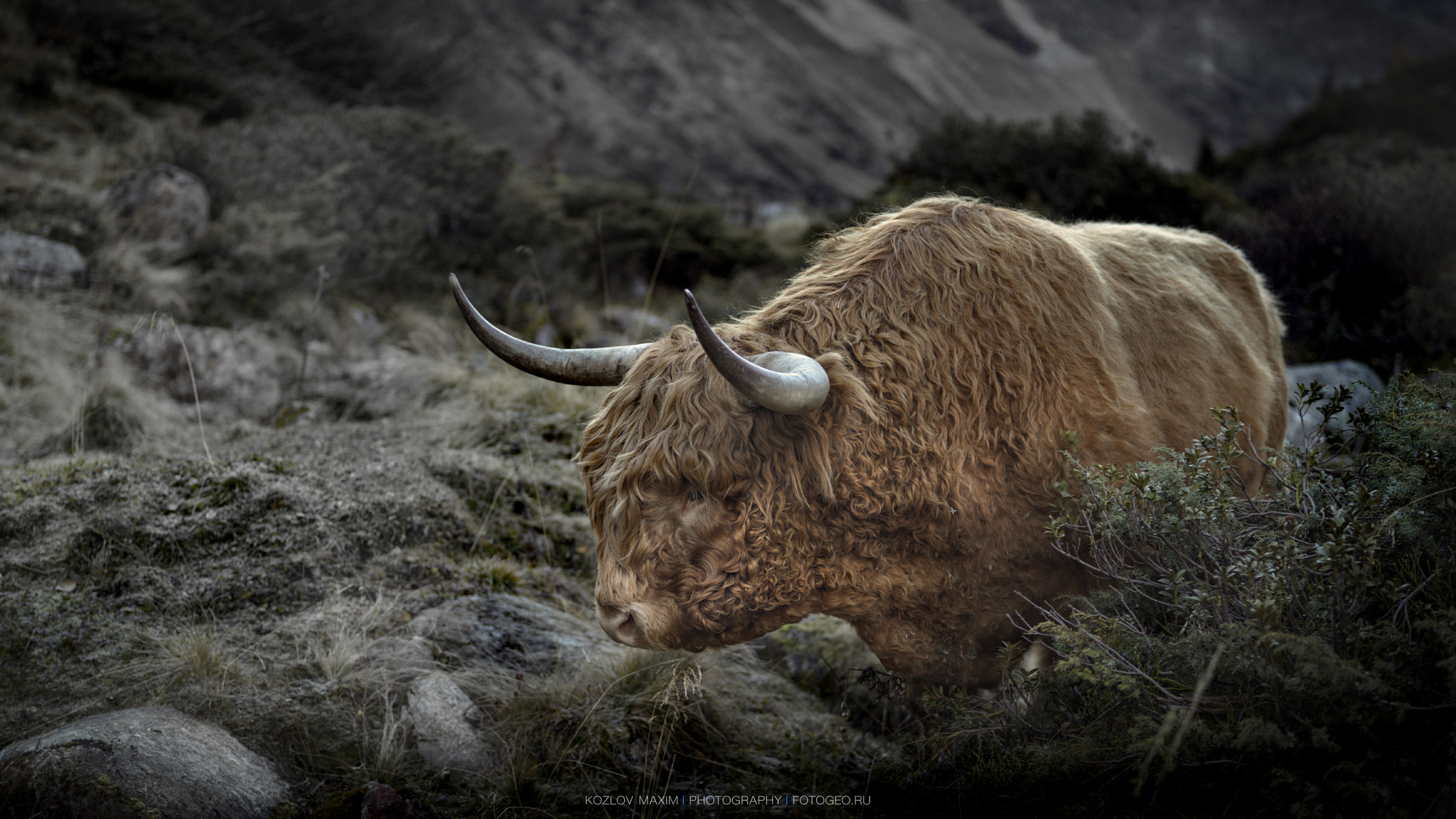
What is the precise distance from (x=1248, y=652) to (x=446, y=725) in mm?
2597

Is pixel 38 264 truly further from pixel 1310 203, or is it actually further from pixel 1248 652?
pixel 1310 203

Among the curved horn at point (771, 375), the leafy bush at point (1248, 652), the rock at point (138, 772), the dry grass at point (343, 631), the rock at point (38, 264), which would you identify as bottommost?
the dry grass at point (343, 631)

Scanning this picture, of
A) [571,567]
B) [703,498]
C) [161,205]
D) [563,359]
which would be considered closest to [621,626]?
[703,498]

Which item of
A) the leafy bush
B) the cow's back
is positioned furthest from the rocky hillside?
the leafy bush

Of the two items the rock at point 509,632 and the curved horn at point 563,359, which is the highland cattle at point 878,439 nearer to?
the curved horn at point 563,359

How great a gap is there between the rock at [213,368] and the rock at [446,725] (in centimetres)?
367

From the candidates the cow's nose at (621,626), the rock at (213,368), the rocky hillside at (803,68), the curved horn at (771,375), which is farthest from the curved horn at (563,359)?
the rock at (213,368)

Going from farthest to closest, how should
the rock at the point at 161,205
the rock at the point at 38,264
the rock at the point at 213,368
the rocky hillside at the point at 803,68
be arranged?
the rocky hillside at the point at 803,68 → the rock at the point at 161,205 → the rock at the point at 38,264 → the rock at the point at 213,368

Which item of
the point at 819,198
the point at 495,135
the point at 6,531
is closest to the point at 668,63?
the point at 819,198

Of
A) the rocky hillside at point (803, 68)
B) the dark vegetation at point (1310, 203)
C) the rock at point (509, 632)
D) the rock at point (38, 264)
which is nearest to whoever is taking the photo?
the rock at point (509, 632)

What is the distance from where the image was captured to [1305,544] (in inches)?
82.0

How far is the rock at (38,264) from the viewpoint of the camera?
6.32 meters

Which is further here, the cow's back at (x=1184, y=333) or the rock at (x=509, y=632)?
the rock at (x=509, y=632)

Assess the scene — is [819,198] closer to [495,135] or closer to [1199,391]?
[495,135]
